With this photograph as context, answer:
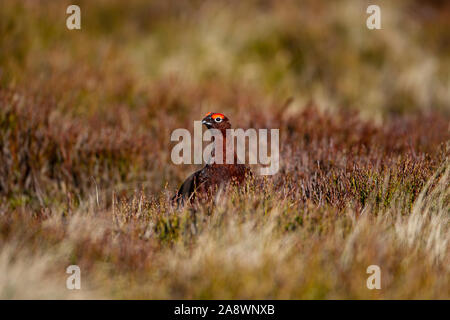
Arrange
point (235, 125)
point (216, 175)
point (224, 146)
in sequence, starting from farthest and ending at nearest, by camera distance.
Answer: point (235, 125) < point (224, 146) < point (216, 175)

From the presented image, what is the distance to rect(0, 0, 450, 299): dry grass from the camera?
2943mm

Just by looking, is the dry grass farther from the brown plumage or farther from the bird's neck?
the bird's neck

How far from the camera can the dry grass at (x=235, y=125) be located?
2943mm

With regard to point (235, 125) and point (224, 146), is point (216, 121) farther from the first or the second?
point (235, 125)

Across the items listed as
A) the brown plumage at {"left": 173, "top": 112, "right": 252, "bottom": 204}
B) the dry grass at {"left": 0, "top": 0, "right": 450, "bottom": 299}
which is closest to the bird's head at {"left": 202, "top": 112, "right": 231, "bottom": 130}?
the brown plumage at {"left": 173, "top": 112, "right": 252, "bottom": 204}

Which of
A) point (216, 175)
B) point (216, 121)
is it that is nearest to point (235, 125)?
point (216, 121)

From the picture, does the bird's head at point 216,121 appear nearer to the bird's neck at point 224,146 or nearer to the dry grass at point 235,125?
the bird's neck at point 224,146

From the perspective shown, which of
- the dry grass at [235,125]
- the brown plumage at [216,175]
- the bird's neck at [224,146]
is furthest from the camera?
the bird's neck at [224,146]

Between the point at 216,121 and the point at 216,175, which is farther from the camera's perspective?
the point at 216,121

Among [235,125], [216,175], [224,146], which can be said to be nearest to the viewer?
[216,175]

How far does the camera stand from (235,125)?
20.4 ft

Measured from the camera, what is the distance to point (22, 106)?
5.59 meters

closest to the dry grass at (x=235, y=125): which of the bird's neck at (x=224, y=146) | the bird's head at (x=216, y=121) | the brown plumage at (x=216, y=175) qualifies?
the brown plumage at (x=216, y=175)

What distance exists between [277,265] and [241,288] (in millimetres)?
232
